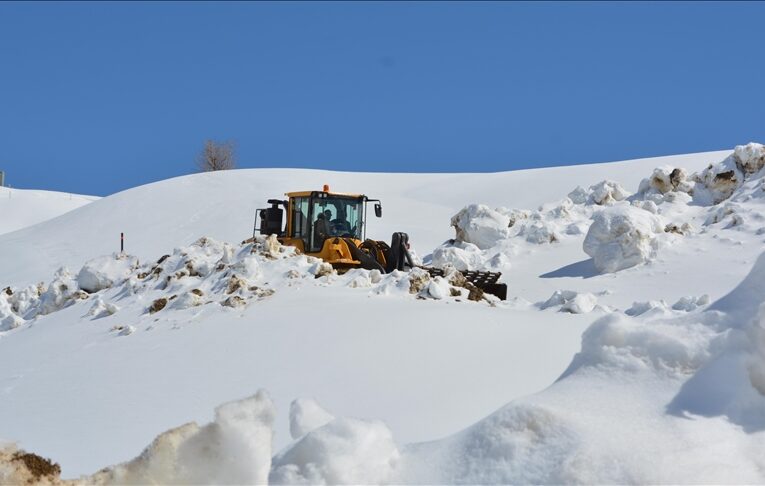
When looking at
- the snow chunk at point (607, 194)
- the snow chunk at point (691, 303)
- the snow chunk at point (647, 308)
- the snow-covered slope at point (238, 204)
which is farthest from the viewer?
the snow-covered slope at point (238, 204)

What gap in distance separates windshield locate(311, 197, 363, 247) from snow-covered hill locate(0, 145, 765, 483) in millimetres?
A: 1465

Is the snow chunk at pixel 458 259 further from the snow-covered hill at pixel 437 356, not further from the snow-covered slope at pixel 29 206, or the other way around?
the snow-covered slope at pixel 29 206

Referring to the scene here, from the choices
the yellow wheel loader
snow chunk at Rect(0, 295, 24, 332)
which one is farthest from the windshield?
snow chunk at Rect(0, 295, 24, 332)

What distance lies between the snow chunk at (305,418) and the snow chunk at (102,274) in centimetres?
928

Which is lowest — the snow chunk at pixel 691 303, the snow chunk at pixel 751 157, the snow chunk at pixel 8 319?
the snow chunk at pixel 8 319

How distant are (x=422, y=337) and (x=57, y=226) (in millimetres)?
23892

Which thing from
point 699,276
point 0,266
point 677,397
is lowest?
point 0,266

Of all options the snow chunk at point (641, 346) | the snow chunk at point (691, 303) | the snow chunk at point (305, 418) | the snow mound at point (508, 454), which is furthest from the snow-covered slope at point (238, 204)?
the snow mound at point (508, 454)

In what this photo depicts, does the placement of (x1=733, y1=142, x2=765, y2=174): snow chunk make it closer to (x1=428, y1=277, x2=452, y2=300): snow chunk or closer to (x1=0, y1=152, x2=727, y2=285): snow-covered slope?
(x1=0, y1=152, x2=727, y2=285): snow-covered slope

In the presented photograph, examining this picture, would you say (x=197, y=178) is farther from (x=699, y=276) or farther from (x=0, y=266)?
(x=699, y=276)

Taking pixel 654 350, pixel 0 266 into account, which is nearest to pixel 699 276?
pixel 654 350

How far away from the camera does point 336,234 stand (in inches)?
509

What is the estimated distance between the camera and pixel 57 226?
1147 inches

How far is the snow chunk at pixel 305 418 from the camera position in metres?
3.69
